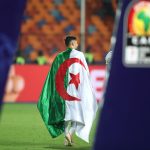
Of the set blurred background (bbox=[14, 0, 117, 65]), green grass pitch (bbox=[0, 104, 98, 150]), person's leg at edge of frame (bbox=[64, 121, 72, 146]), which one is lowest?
green grass pitch (bbox=[0, 104, 98, 150])

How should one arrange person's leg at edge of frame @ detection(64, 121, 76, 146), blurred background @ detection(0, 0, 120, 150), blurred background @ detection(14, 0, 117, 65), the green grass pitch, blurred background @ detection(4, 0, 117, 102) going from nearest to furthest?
the green grass pitch
person's leg at edge of frame @ detection(64, 121, 76, 146)
blurred background @ detection(0, 0, 120, 150)
blurred background @ detection(4, 0, 117, 102)
blurred background @ detection(14, 0, 117, 65)

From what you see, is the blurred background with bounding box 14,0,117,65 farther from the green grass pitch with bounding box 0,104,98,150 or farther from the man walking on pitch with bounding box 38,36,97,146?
the man walking on pitch with bounding box 38,36,97,146

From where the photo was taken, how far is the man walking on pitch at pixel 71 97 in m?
14.0

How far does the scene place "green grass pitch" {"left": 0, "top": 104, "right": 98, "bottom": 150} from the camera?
538 inches

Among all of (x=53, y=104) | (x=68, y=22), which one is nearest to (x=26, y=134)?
(x=53, y=104)

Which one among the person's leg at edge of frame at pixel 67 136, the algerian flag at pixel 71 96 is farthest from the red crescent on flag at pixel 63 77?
the person's leg at edge of frame at pixel 67 136

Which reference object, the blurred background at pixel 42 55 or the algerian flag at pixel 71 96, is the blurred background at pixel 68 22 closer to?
the blurred background at pixel 42 55

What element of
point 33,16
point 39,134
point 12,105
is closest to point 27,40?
point 33,16

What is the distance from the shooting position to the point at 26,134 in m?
16.1

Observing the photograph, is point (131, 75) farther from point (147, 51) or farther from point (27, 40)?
point (27, 40)

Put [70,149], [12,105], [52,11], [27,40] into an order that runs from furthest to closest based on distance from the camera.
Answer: [52,11], [27,40], [12,105], [70,149]

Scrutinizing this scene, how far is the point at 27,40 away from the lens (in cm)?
2989

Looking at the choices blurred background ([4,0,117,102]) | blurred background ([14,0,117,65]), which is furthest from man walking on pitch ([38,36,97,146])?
blurred background ([14,0,117,65])

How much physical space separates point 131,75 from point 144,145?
2.34 feet
